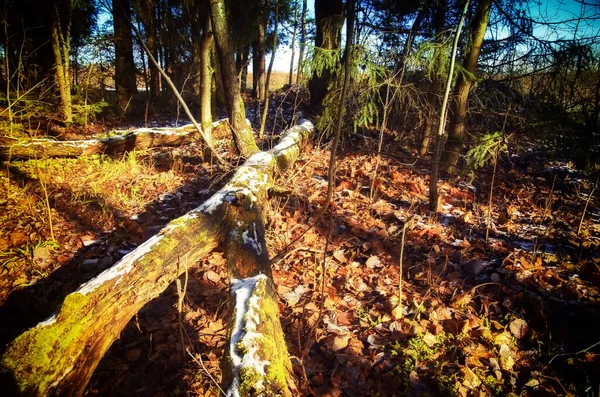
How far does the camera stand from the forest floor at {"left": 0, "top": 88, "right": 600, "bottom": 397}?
203cm

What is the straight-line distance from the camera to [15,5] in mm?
7988

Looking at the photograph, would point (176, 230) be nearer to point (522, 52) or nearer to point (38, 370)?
point (38, 370)

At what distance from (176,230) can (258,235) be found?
0.76 metres

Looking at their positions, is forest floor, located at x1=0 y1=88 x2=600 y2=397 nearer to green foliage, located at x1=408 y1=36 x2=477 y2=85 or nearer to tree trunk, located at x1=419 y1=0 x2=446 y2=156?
tree trunk, located at x1=419 y1=0 x2=446 y2=156

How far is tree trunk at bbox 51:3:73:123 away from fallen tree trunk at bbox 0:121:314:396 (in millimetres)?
7816

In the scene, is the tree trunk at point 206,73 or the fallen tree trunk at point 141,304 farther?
the tree trunk at point 206,73

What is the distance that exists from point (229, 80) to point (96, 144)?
348cm

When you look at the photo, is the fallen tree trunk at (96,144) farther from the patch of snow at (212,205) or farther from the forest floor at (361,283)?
the patch of snow at (212,205)

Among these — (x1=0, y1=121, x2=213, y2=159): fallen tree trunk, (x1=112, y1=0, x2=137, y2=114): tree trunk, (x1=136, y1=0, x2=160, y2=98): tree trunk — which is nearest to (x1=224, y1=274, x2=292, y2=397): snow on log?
(x1=0, y1=121, x2=213, y2=159): fallen tree trunk

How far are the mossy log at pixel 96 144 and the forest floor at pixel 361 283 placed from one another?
29 centimetres

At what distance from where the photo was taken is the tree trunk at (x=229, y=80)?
13.9 feet

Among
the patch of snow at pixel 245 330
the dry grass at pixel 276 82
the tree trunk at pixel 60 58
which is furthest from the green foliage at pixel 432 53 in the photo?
the dry grass at pixel 276 82

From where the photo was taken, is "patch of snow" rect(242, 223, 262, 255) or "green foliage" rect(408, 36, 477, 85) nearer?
"patch of snow" rect(242, 223, 262, 255)

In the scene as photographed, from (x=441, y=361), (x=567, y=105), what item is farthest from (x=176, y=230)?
(x=567, y=105)
